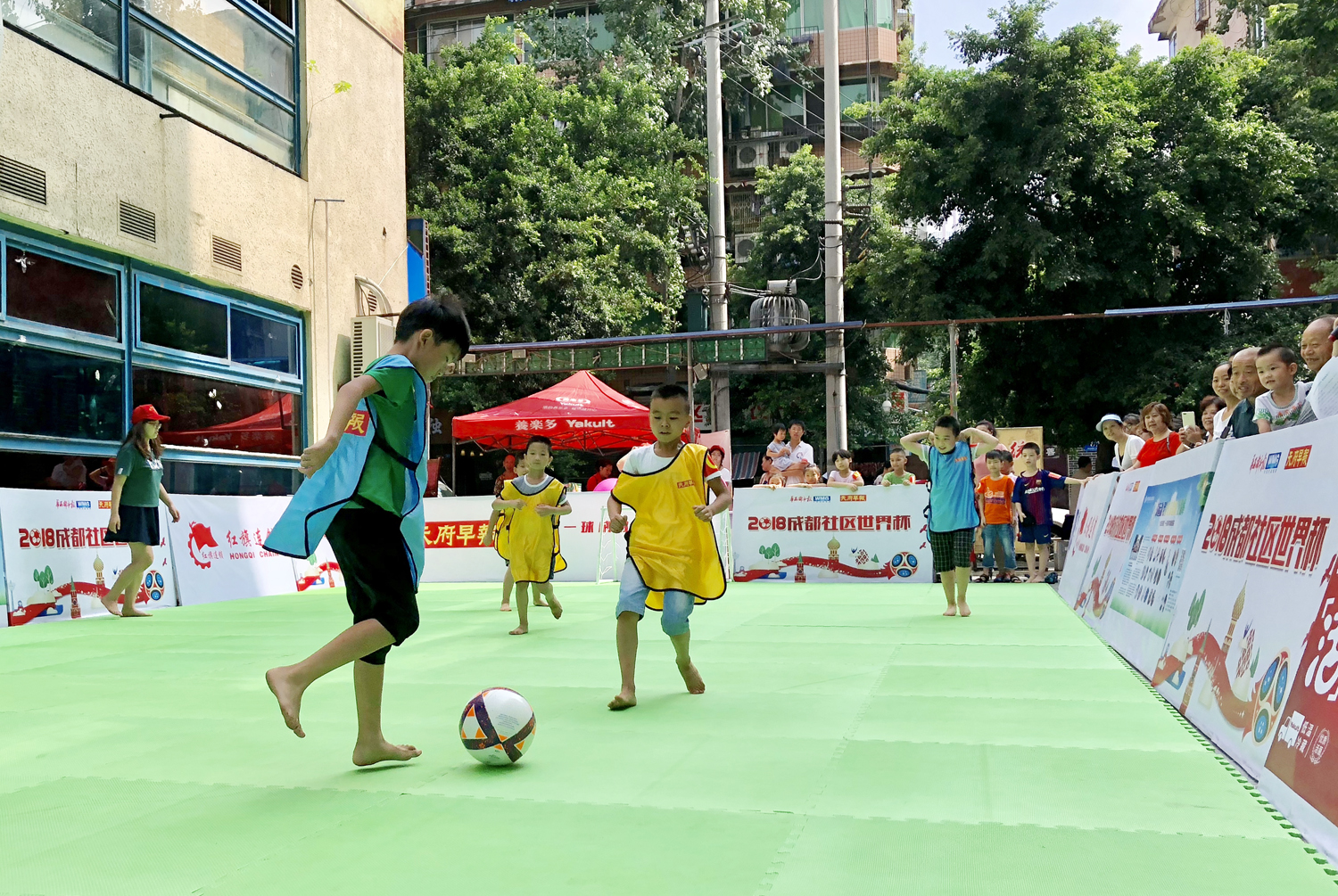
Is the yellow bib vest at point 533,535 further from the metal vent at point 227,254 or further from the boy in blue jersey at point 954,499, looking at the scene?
the metal vent at point 227,254

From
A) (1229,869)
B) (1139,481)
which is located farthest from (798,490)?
(1229,869)

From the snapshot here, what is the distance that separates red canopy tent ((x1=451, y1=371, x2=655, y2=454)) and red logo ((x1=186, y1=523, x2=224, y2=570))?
6.28 m

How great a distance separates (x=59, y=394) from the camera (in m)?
11.7

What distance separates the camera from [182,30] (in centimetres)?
1380

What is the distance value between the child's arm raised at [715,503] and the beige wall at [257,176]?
8.25 metres

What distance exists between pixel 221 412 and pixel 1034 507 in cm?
1070

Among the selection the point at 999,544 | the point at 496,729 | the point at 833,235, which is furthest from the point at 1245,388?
the point at 833,235

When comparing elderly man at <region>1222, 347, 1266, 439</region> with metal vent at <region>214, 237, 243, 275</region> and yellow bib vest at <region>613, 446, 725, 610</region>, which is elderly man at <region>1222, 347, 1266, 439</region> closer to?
yellow bib vest at <region>613, 446, 725, 610</region>

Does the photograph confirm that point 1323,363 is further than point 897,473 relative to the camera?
No

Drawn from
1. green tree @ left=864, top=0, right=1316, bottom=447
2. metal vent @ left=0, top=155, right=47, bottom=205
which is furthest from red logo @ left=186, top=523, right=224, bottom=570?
green tree @ left=864, top=0, right=1316, bottom=447

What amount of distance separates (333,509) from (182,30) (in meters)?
11.8

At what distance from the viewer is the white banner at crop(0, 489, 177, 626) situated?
1048cm

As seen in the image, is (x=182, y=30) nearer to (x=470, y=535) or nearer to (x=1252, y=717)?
(x=470, y=535)

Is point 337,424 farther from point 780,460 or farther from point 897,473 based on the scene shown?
point 780,460
